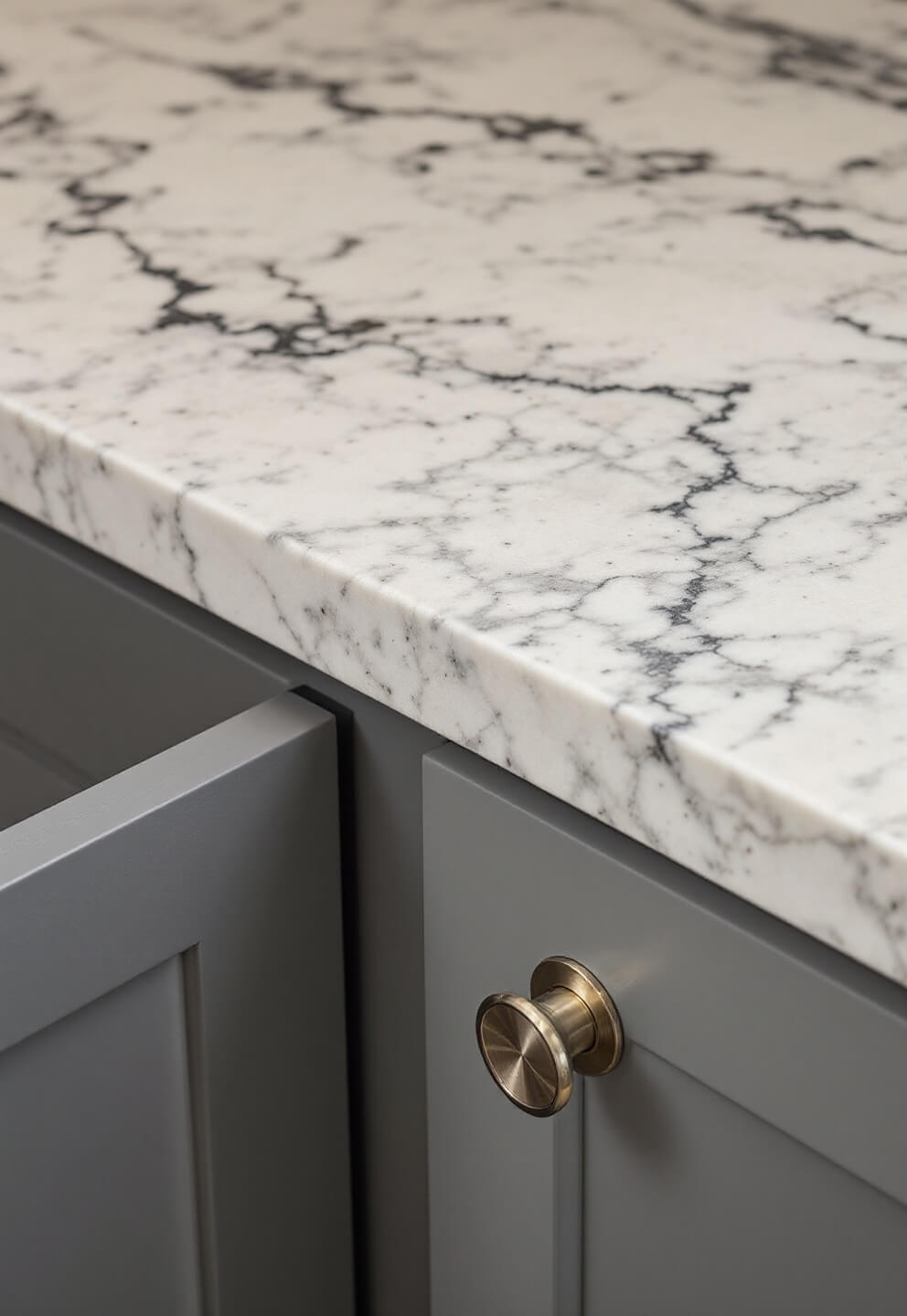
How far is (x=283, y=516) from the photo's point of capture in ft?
1.63

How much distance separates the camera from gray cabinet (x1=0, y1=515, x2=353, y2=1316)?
18.8 inches

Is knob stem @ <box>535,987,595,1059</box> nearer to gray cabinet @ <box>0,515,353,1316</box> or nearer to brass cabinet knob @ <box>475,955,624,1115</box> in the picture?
brass cabinet knob @ <box>475,955,624,1115</box>

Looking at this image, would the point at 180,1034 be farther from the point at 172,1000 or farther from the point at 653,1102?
the point at 653,1102

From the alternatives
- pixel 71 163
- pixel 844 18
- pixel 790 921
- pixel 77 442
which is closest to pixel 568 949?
pixel 790 921

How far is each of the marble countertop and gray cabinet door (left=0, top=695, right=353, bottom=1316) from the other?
0.06 meters

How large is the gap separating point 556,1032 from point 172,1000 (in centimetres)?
14

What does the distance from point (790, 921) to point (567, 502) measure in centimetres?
16

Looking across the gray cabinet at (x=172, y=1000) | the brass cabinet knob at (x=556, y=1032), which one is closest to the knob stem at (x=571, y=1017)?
the brass cabinet knob at (x=556, y=1032)

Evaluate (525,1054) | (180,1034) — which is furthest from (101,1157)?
(525,1054)

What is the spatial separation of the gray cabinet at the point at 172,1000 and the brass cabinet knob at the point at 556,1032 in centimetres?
10

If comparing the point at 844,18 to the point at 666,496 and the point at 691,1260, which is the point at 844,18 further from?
the point at 691,1260

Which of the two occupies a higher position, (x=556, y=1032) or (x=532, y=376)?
(x=532, y=376)

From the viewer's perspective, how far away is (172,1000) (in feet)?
1.70

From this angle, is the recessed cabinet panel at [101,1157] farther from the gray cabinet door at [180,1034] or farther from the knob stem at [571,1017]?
the knob stem at [571,1017]
